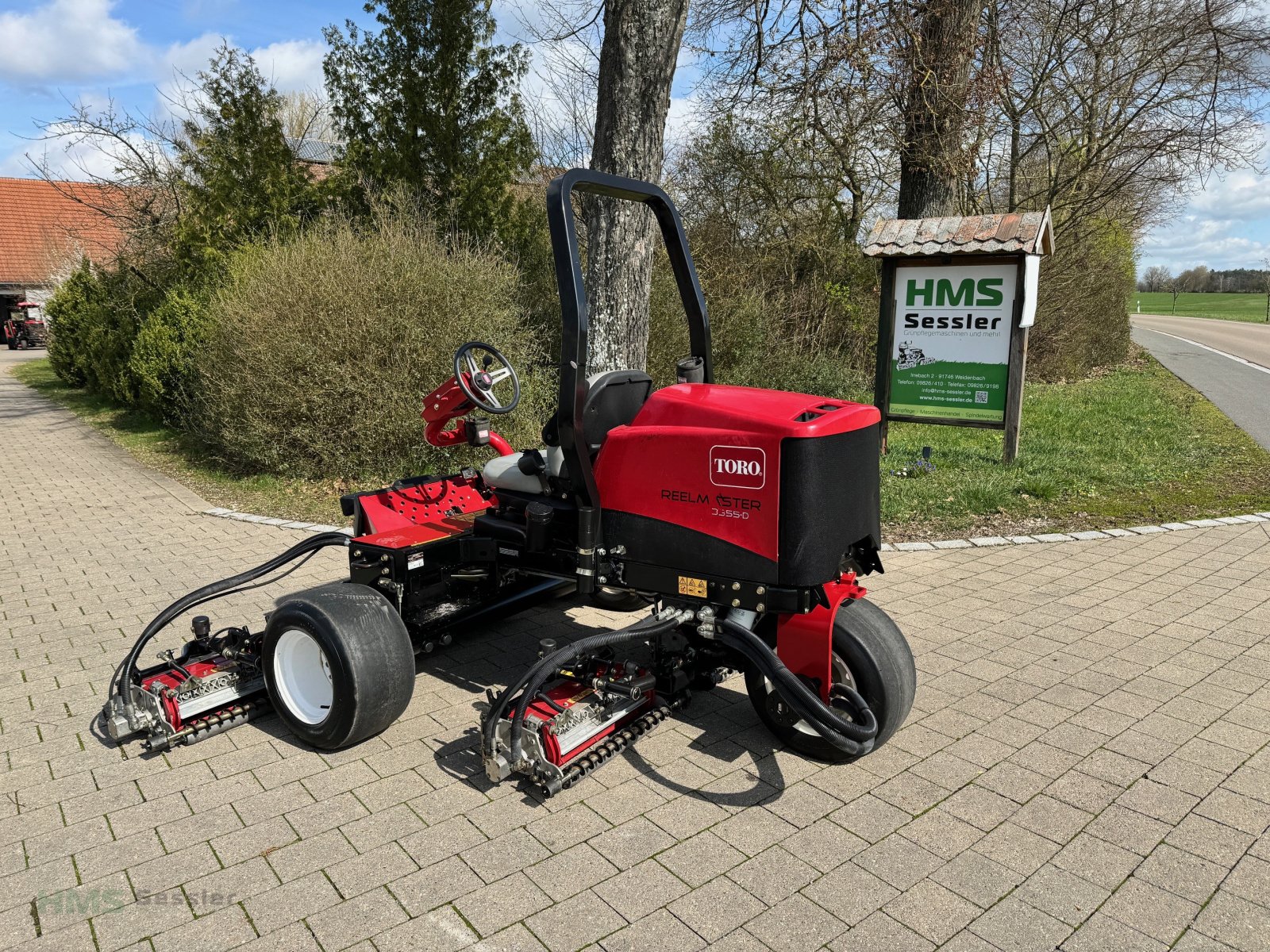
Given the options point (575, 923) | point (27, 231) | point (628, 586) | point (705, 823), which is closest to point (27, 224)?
point (27, 231)

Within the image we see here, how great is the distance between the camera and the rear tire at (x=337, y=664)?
11.0 feet

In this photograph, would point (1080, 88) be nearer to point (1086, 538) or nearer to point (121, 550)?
point (1086, 538)

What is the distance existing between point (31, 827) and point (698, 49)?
33.4ft

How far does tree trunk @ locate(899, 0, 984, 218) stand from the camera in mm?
9430

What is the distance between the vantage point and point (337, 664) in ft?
10.9

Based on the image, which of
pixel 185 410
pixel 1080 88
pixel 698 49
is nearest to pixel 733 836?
pixel 698 49

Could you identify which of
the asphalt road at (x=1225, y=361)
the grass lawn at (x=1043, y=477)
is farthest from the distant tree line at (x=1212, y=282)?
the grass lawn at (x=1043, y=477)

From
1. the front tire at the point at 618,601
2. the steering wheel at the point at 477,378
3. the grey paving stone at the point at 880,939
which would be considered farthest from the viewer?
the front tire at the point at 618,601

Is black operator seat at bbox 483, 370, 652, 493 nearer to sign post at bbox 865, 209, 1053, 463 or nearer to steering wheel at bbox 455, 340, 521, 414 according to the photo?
steering wheel at bbox 455, 340, 521, 414

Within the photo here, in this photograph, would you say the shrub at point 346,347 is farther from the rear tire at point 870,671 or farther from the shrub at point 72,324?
the shrub at point 72,324

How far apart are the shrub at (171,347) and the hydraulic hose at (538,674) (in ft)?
30.9

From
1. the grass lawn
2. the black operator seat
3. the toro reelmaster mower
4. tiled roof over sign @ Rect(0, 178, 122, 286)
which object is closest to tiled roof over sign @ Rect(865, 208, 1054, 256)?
the grass lawn

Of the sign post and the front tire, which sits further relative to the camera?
the sign post

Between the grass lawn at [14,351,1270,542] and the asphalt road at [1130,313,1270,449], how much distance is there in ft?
2.32
